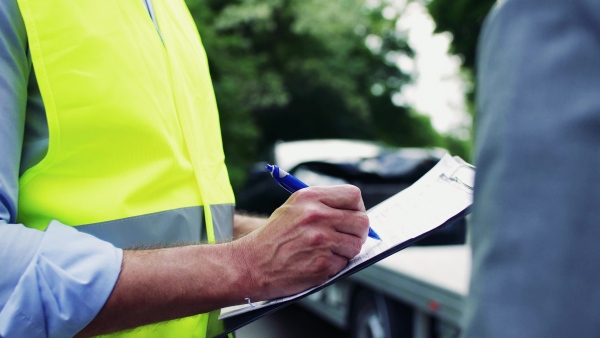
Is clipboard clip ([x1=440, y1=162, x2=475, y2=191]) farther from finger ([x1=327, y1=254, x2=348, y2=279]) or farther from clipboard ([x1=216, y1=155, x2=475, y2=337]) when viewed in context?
finger ([x1=327, y1=254, x2=348, y2=279])

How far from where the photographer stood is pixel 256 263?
1271mm

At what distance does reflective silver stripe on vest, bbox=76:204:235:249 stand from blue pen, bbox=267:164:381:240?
18cm

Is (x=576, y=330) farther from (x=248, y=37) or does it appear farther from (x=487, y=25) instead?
(x=248, y=37)

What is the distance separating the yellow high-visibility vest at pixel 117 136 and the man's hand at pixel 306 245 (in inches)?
8.0

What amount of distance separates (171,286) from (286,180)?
12.2 inches

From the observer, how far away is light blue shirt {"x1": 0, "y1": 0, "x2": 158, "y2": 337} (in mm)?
1137

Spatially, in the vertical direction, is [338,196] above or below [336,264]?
above

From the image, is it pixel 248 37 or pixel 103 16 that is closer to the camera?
pixel 103 16

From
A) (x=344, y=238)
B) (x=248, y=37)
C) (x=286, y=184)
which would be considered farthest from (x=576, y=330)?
(x=248, y=37)

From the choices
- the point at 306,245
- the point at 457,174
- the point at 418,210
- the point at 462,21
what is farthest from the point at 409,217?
the point at 462,21

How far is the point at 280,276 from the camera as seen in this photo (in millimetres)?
1270

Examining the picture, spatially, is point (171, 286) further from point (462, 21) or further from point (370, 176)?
point (370, 176)

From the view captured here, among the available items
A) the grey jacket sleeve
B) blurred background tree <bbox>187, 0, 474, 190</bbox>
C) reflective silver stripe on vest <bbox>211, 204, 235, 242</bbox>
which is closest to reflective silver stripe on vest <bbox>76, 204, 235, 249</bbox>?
reflective silver stripe on vest <bbox>211, 204, 235, 242</bbox>

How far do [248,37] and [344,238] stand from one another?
81.6 feet
